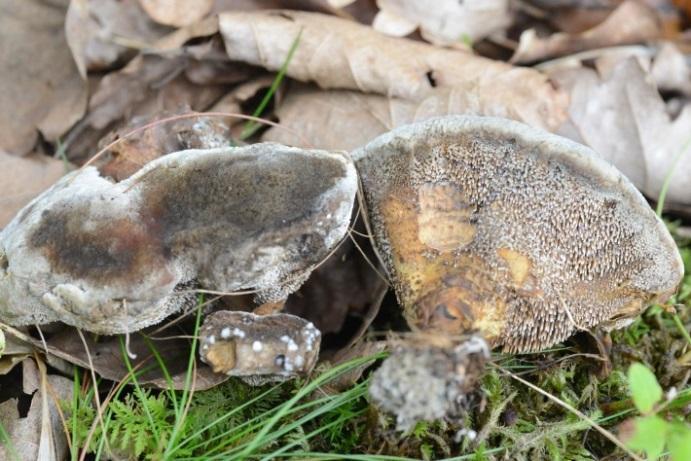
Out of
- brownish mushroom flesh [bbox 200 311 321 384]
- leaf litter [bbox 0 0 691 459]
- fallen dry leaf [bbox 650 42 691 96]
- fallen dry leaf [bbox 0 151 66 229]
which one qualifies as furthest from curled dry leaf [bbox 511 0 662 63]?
fallen dry leaf [bbox 0 151 66 229]

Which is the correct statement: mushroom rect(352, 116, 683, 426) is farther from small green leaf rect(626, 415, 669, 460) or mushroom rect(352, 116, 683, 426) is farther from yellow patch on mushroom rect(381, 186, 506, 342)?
small green leaf rect(626, 415, 669, 460)

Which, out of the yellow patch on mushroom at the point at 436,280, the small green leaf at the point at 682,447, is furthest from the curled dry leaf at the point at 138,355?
the small green leaf at the point at 682,447

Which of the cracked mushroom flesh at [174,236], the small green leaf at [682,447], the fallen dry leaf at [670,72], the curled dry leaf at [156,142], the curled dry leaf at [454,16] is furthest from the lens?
the curled dry leaf at [454,16]

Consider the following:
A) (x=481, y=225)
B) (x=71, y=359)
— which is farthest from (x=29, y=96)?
(x=481, y=225)

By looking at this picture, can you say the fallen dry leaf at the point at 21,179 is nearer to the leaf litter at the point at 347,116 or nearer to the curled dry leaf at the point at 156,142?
the leaf litter at the point at 347,116

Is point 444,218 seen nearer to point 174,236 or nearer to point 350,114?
point 174,236

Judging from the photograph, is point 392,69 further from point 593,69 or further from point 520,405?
point 520,405
